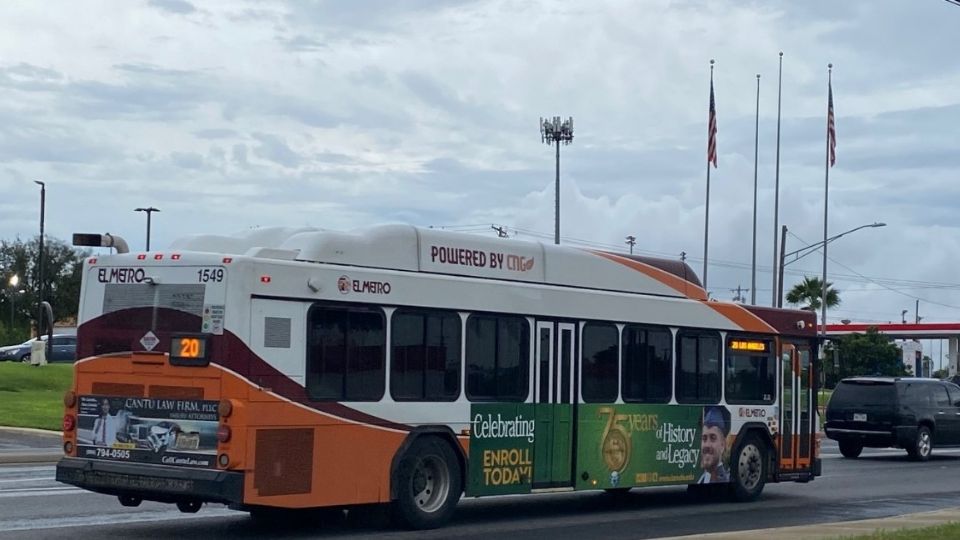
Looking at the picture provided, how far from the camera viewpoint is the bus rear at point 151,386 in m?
12.7

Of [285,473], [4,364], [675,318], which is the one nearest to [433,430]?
[285,473]

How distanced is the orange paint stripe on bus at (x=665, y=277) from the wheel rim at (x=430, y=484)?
4.01 m

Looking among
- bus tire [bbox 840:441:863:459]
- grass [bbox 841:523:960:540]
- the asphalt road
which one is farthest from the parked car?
grass [bbox 841:523:960:540]

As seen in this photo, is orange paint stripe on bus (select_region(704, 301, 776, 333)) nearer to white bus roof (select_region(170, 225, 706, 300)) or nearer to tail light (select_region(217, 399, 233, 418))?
white bus roof (select_region(170, 225, 706, 300))

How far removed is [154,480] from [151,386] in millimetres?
882

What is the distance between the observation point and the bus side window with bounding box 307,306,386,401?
530 inches

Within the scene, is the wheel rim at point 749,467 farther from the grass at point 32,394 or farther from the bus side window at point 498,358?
the grass at point 32,394

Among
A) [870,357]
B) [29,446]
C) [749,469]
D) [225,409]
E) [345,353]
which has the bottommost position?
[29,446]

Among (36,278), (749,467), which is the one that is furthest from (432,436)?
(36,278)

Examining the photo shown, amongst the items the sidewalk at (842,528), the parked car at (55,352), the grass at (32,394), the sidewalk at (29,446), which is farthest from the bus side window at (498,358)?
the parked car at (55,352)

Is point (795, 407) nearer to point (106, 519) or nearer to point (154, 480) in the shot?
point (106, 519)

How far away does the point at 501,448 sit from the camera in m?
15.5

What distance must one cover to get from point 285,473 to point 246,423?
2.23 ft

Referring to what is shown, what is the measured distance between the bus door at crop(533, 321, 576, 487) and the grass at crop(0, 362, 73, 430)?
50.1 feet
